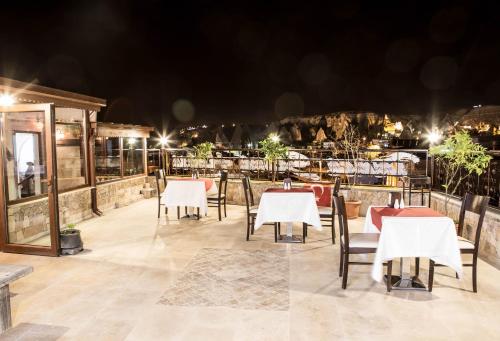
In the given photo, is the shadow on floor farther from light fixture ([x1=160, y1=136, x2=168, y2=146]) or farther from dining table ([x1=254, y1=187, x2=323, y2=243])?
light fixture ([x1=160, y1=136, x2=168, y2=146])

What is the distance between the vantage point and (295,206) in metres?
Result: 5.43

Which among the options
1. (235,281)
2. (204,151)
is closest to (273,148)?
(204,151)

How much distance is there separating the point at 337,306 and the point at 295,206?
2189 mm

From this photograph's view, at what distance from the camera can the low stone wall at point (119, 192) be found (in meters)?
8.02

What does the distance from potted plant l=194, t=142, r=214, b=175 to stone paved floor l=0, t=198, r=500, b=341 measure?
4.02 metres

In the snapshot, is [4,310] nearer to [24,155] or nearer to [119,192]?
[24,155]

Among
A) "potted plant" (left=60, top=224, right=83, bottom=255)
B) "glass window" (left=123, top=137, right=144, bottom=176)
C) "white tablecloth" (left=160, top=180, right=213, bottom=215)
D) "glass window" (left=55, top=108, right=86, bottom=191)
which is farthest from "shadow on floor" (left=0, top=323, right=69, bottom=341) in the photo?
"glass window" (left=123, top=137, right=144, bottom=176)

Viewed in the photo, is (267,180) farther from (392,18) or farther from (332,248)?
(392,18)

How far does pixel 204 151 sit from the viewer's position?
30.0ft

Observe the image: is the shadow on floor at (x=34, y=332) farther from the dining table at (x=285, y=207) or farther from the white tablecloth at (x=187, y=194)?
the white tablecloth at (x=187, y=194)

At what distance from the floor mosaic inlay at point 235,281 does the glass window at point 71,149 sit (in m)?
3.83

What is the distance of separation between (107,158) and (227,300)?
6.33 m

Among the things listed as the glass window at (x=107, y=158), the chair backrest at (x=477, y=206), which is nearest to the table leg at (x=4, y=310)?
the chair backrest at (x=477, y=206)

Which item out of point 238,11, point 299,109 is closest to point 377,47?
point 238,11
